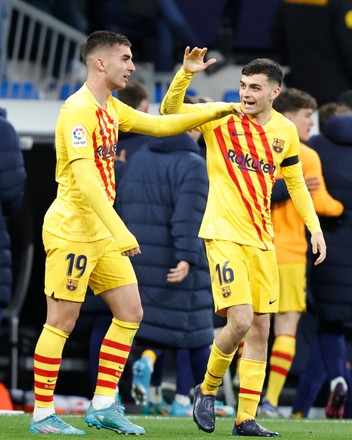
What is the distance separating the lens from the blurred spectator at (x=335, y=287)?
10422mm

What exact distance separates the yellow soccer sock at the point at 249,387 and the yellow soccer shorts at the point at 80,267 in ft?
2.50

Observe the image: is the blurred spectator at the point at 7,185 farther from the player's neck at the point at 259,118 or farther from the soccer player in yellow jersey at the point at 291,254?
the player's neck at the point at 259,118

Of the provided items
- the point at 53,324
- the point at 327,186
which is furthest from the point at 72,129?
the point at 327,186

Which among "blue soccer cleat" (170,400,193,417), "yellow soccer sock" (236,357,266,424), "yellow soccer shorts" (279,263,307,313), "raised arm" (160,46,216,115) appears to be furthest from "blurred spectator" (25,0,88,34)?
"yellow soccer sock" (236,357,266,424)

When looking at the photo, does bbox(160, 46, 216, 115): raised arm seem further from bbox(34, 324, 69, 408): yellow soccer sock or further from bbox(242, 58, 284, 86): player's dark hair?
bbox(34, 324, 69, 408): yellow soccer sock

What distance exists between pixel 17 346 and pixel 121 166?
204 centimetres

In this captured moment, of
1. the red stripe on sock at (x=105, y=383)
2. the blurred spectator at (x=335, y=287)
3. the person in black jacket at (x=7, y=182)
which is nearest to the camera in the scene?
the red stripe on sock at (x=105, y=383)

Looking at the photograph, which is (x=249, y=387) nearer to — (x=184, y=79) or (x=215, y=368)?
(x=215, y=368)

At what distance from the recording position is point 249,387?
7.93 m

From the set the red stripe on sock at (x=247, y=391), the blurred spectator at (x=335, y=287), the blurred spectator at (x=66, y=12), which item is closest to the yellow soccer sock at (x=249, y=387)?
the red stripe on sock at (x=247, y=391)

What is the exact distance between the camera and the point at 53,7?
14992 millimetres

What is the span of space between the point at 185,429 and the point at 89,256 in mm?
1268

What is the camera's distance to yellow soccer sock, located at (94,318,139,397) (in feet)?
25.6

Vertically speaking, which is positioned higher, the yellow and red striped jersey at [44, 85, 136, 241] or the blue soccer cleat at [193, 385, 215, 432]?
the yellow and red striped jersey at [44, 85, 136, 241]
